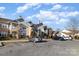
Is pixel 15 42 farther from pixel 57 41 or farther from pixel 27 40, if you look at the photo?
pixel 57 41

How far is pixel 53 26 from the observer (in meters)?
9.25

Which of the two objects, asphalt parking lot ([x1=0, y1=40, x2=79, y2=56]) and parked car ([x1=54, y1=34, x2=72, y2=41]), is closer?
asphalt parking lot ([x1=0, y1=40, x2=79, y2=56])

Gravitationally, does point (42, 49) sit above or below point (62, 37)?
below

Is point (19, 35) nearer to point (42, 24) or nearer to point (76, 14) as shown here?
point (42, 24)

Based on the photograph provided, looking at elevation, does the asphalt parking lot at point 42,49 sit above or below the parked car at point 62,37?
below

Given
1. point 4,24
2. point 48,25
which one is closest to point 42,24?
point 48,25

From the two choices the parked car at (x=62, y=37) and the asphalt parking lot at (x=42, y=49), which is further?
the parked car at (x=62, y=37)

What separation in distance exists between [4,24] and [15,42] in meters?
0.40

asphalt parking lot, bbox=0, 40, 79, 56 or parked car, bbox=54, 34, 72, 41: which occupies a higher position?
parked car, bbox=54, 34, 72, 41

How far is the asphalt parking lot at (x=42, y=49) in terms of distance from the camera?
30.1 ft

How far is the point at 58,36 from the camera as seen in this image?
9.33 meters

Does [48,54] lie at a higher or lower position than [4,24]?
lower

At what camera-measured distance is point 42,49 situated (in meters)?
9.24

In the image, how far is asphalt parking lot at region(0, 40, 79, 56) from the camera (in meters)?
9.16
